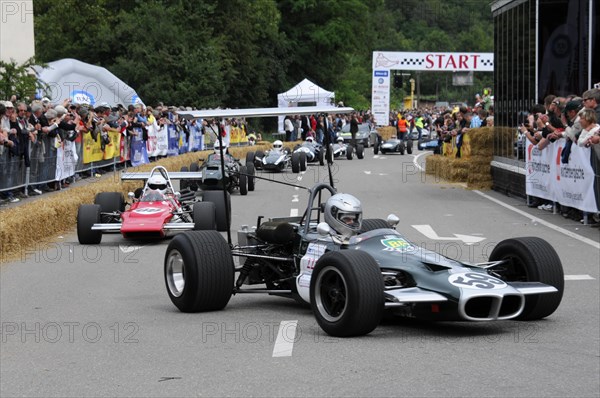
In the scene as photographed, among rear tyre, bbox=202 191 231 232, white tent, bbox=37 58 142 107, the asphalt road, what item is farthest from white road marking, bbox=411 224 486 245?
white tent, bbox=37 58 142 107

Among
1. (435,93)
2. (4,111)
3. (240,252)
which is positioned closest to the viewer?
(240,252)

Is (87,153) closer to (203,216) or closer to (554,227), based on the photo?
(203,216)

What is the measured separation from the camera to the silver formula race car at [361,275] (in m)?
8.24

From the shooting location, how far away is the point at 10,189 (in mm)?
19578

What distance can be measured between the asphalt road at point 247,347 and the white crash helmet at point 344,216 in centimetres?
84

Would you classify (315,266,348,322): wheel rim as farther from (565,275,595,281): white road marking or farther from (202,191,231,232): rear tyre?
(202,191,231,232): rear tyre

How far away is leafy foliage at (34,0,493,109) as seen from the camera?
54.3 m

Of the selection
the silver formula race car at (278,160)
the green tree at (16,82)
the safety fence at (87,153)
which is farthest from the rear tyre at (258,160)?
the green tree at (16,82)

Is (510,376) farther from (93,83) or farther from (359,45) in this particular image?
(359,45)

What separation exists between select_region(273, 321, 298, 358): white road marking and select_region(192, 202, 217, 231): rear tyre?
6.39m

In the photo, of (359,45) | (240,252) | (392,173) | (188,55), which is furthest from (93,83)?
(359,45)

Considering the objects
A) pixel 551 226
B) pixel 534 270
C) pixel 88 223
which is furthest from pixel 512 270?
pixel 551 226

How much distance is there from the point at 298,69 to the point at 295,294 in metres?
71.6

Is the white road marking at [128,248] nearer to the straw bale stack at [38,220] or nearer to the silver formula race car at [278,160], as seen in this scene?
the straw bale stack at [38,220]
